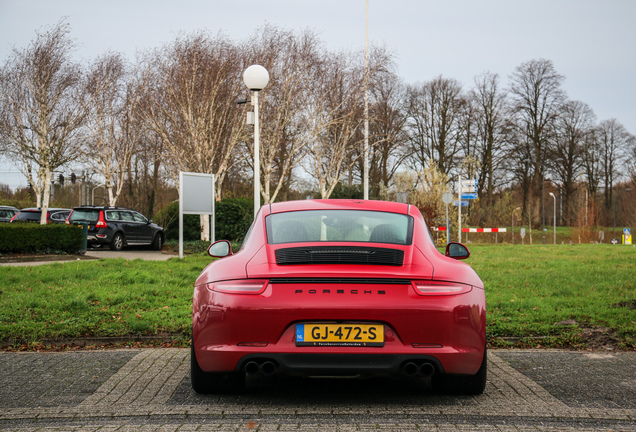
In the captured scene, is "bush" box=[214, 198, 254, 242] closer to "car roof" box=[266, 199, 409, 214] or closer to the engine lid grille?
"car roof" box=[266, 199, 409, 214]

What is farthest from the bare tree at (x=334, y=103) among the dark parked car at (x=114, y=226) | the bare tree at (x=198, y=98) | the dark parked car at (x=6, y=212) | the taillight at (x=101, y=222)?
the dark parked car at (x=6, y=212)

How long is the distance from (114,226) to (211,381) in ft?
70.8

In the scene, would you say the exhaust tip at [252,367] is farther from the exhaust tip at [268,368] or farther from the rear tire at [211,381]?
the rear tire at [211,381]

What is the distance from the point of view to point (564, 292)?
10.1 metres

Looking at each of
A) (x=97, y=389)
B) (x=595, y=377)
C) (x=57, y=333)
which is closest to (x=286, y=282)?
(x=97, y=389)

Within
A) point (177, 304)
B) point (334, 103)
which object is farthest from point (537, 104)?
point (177, 304)

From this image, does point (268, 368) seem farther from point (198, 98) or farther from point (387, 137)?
point (387, 137)

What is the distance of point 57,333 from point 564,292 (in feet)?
23.8

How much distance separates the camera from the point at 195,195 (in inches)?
667

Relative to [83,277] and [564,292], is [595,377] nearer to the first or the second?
[564,292]

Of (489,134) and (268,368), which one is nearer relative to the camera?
(268,368)

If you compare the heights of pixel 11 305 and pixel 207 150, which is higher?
pixel 207 150

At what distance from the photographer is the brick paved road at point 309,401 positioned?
4.01 m

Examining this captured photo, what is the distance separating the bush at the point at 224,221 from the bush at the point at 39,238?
19.5 ft
